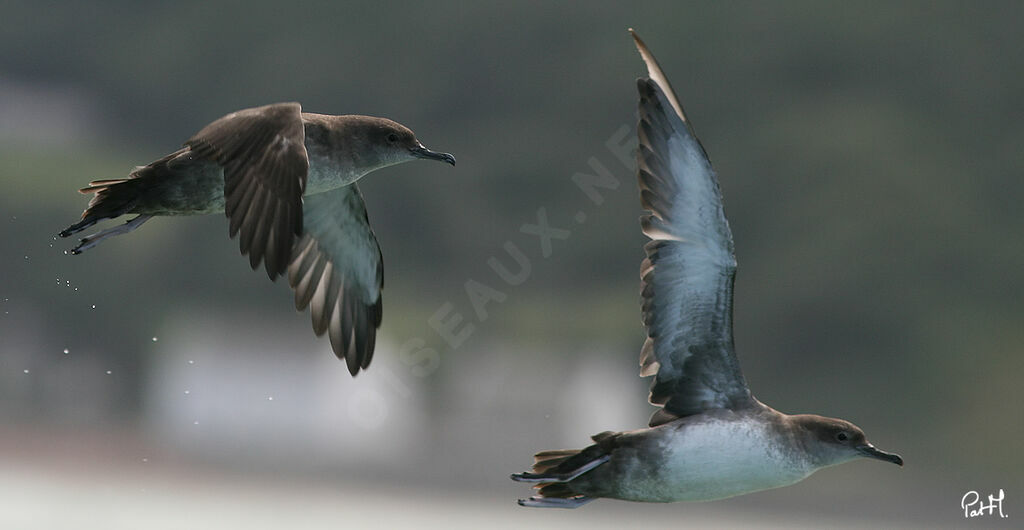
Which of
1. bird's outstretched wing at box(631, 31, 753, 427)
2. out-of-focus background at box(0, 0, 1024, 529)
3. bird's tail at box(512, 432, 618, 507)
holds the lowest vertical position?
bird's tail at box(512, 432, 618, 507)

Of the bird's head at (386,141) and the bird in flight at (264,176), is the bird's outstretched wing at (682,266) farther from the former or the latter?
the bird in flight at (264,176)

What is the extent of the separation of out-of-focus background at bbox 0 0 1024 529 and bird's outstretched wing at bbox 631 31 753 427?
24979mm

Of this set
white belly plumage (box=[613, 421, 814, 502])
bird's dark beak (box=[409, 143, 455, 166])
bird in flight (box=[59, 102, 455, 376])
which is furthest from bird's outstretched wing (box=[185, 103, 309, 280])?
white belly plumage (box=[613, 421, 814, 502])

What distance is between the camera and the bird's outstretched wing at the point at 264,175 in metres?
5.95

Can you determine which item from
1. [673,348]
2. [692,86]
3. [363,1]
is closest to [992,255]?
[692,86]

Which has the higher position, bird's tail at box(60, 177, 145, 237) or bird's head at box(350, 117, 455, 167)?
bird's head at box(350, 117, 455, 167)

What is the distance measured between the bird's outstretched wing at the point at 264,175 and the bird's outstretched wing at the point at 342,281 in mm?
1598

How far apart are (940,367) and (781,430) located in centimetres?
2867

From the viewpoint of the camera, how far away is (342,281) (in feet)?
26.1

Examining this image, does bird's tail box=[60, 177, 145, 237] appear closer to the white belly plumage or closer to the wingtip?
the wingtip

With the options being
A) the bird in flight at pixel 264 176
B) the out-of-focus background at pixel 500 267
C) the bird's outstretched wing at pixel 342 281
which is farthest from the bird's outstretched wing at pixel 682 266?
the out-of-focus background at pixel 500 267

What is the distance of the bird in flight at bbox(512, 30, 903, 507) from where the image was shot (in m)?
6.22

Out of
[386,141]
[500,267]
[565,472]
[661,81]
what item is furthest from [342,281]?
[500,267]

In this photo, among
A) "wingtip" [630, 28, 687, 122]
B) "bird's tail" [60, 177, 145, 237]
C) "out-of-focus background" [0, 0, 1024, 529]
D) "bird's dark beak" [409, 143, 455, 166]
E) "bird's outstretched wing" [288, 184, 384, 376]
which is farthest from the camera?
"out-of-focus background" [0, 0, 1024, 529]
